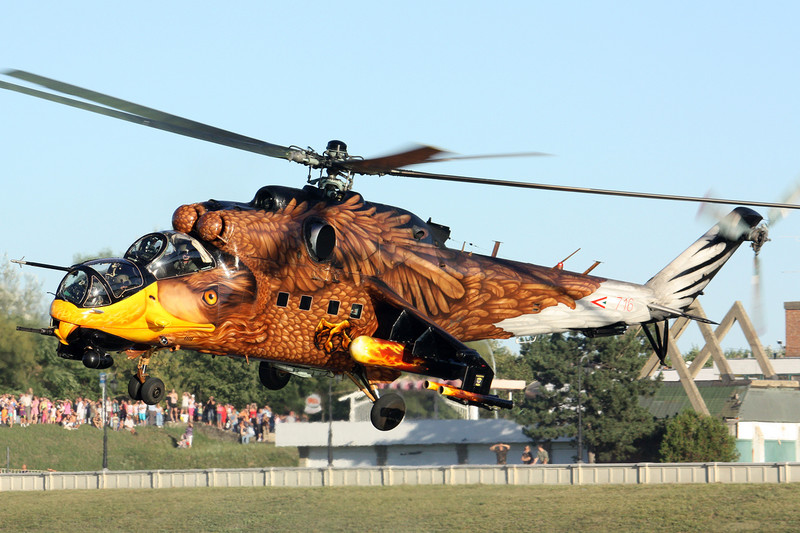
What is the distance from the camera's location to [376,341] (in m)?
21.6

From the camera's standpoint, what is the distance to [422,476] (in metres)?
62.3

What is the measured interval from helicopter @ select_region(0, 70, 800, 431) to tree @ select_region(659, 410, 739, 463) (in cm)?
4757

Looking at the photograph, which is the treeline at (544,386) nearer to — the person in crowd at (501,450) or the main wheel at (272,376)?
the person in crowd at (501,450)

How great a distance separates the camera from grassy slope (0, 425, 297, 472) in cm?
6356

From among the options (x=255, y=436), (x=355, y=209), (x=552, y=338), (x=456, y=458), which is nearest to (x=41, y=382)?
(x=255, y=436)

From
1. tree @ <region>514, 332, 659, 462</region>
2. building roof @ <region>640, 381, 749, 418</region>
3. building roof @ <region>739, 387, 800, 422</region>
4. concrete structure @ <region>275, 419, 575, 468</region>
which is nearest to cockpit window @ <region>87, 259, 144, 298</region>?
concrete structure @ <region>275, 419, 575, 468</region>

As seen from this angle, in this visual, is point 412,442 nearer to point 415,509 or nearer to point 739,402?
point 415,509

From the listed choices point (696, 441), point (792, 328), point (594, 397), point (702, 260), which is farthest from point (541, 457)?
point (792, 328)

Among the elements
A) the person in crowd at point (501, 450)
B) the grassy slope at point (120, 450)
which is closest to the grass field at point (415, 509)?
the grassy slope at point (120, 450)

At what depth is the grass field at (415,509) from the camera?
175 feet

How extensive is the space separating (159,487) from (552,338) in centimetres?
2955

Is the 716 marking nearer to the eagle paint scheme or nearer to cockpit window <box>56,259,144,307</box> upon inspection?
the eagle paint scheme

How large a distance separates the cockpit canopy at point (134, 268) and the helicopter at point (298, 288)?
1.0 inches

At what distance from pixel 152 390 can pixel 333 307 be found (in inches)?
160
